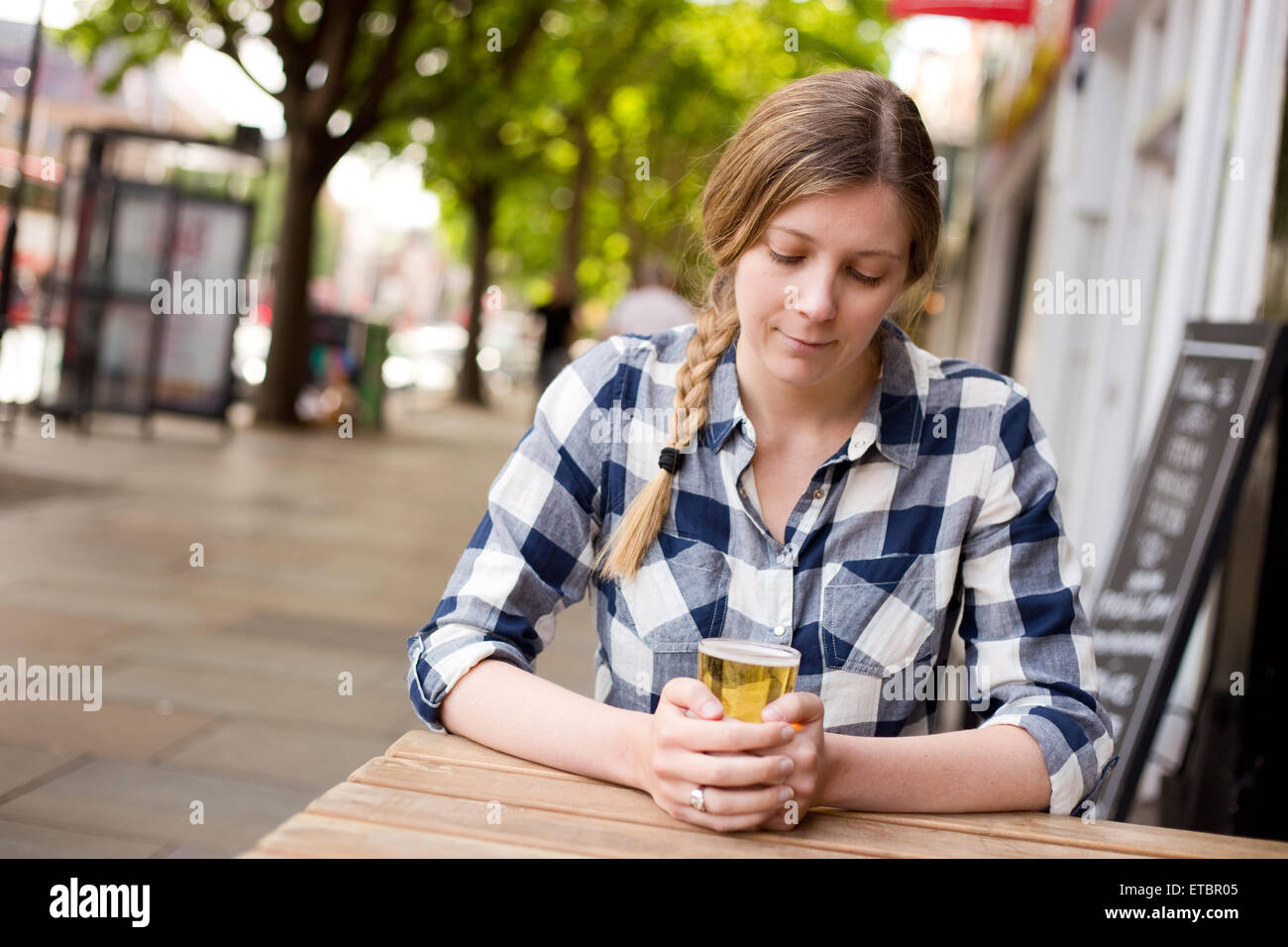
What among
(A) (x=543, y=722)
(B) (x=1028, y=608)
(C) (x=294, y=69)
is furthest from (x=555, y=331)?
(A) (x=543, y=722)

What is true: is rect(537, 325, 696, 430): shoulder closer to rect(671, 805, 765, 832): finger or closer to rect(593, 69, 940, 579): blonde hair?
rect(593, 69, 940, 579): blonde hair

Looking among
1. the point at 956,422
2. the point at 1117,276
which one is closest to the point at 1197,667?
the point at 956,422

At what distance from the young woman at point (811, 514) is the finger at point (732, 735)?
20 cm

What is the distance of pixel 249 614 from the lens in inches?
225

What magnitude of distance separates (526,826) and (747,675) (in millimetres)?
269

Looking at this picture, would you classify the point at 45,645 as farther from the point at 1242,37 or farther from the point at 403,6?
the point at 403,6

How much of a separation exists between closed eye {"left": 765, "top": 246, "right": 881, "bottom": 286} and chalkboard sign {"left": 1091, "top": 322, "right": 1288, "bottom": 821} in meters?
1.82

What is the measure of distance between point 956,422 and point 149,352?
10573 millimetres

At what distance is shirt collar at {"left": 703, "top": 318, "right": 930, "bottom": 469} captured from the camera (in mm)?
1822
